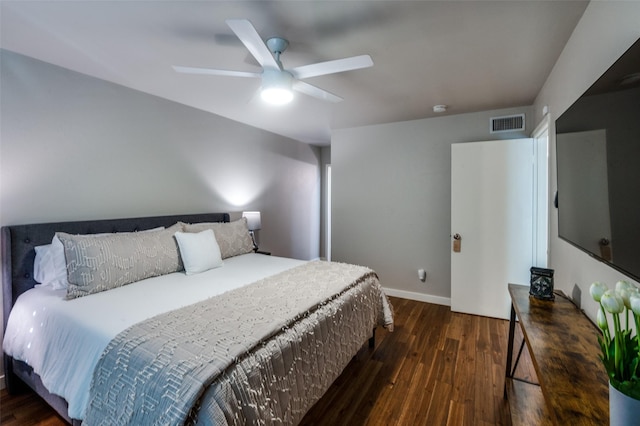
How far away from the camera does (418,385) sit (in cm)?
205

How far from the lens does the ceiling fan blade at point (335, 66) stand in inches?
62.9

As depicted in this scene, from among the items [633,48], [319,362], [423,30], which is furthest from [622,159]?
[319,362]

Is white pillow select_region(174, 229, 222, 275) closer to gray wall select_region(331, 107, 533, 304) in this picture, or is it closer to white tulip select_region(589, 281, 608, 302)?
gray wall select_region(331, 107, 533, 304)

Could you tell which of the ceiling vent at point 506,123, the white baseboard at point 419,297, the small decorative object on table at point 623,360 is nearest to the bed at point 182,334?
the small decorative object on table at point 623,360

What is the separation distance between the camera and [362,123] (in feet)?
12.8

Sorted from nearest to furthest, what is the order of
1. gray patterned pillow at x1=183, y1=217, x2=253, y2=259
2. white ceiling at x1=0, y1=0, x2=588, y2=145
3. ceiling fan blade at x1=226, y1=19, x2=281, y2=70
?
ceiling fan blade at x1=226, y1=19, x2=281, y2=70 → white ceiling at x1=0, y1=0, x2=588, y2=145 → gray patterned pillow at x1=183, y1=217, x2=253, y2=259

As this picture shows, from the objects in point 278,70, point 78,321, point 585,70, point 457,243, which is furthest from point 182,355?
point 457,243

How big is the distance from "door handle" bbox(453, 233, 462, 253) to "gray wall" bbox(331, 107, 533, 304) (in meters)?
0.27

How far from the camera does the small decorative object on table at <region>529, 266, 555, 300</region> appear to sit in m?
1.75

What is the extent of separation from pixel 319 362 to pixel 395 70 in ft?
7.22

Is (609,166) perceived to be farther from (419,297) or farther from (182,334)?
(419,297)

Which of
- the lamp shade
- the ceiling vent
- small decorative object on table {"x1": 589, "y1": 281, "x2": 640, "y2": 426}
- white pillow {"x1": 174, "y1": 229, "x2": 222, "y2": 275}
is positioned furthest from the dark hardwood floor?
the ceiling vent

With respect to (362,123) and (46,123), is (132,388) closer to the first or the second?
(46,123)

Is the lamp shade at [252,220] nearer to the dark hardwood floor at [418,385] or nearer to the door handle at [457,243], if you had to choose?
the dark hardwood floor at [418,385]
